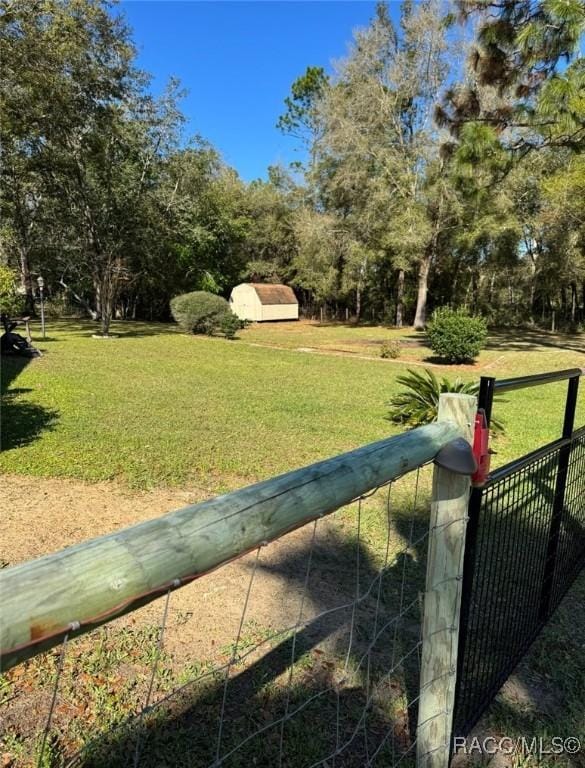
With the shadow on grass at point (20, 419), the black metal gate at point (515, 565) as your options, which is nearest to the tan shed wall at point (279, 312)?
the shadow on grass at point (20, 419)

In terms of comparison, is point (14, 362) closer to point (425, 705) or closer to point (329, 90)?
point (425, 705)

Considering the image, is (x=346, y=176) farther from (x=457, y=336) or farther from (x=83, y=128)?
(x=457, y=336)

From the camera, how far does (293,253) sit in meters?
35.7

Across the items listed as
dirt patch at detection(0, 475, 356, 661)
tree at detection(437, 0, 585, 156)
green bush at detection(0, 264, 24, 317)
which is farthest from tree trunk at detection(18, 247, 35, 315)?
dirt patch at detection(0, 475, 356, 661)

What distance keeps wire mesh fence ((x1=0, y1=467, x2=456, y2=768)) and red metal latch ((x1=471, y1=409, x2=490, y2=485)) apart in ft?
1.92

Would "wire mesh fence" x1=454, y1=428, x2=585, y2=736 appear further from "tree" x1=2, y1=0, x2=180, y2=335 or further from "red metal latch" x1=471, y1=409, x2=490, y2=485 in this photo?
"tree" x1=2, y1=0, x2=180, y2=335

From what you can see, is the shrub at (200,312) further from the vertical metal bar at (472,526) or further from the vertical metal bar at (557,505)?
the vertical metal bar at (472,526)

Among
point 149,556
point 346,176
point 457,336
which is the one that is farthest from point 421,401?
point 346,176

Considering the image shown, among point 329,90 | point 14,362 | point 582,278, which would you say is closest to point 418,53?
point 329,90

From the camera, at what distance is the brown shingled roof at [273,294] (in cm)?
3094

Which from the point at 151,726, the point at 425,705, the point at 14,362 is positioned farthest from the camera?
the point at 14,362

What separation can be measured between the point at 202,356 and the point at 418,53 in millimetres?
18302

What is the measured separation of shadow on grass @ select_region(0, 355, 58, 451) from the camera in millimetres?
5344

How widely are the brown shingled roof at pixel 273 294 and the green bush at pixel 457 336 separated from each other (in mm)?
18430
